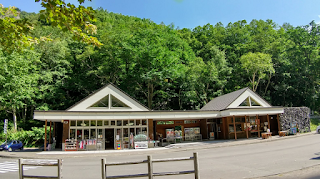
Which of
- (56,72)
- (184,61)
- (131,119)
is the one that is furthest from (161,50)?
(56,72)

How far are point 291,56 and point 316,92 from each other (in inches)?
333

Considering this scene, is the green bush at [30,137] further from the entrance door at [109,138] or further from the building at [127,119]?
the entrance door at [109,138]

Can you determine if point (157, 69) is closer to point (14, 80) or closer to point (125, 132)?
point (125, 132)

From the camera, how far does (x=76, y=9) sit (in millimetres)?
4879

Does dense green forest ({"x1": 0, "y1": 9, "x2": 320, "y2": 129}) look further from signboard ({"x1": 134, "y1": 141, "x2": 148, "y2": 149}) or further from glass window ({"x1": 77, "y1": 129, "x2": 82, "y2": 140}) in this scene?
glass window ({"x1": 77, "y1": 129, "x2": 82, "y2": 140})

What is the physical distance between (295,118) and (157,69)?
2002 centimetres

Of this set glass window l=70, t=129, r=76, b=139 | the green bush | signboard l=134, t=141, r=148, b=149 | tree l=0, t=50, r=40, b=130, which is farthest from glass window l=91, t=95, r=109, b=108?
tree l=0, t=50, r=40, b=130

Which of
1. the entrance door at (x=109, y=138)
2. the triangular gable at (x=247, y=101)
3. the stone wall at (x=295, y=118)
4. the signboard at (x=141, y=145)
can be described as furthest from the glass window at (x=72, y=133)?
the stone wall at (x=295, y=118)

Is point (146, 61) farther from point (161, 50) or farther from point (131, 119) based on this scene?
point (131, 119)

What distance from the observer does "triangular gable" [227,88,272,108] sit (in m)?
24.5

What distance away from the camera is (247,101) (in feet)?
82.9

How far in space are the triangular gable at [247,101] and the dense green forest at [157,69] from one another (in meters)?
11.7

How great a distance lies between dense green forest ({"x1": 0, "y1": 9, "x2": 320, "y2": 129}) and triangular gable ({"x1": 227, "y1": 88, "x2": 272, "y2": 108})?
38.5ft

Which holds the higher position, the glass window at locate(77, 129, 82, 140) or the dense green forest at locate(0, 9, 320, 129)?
the dense green forest at locate(0, 9, 320, 129)
